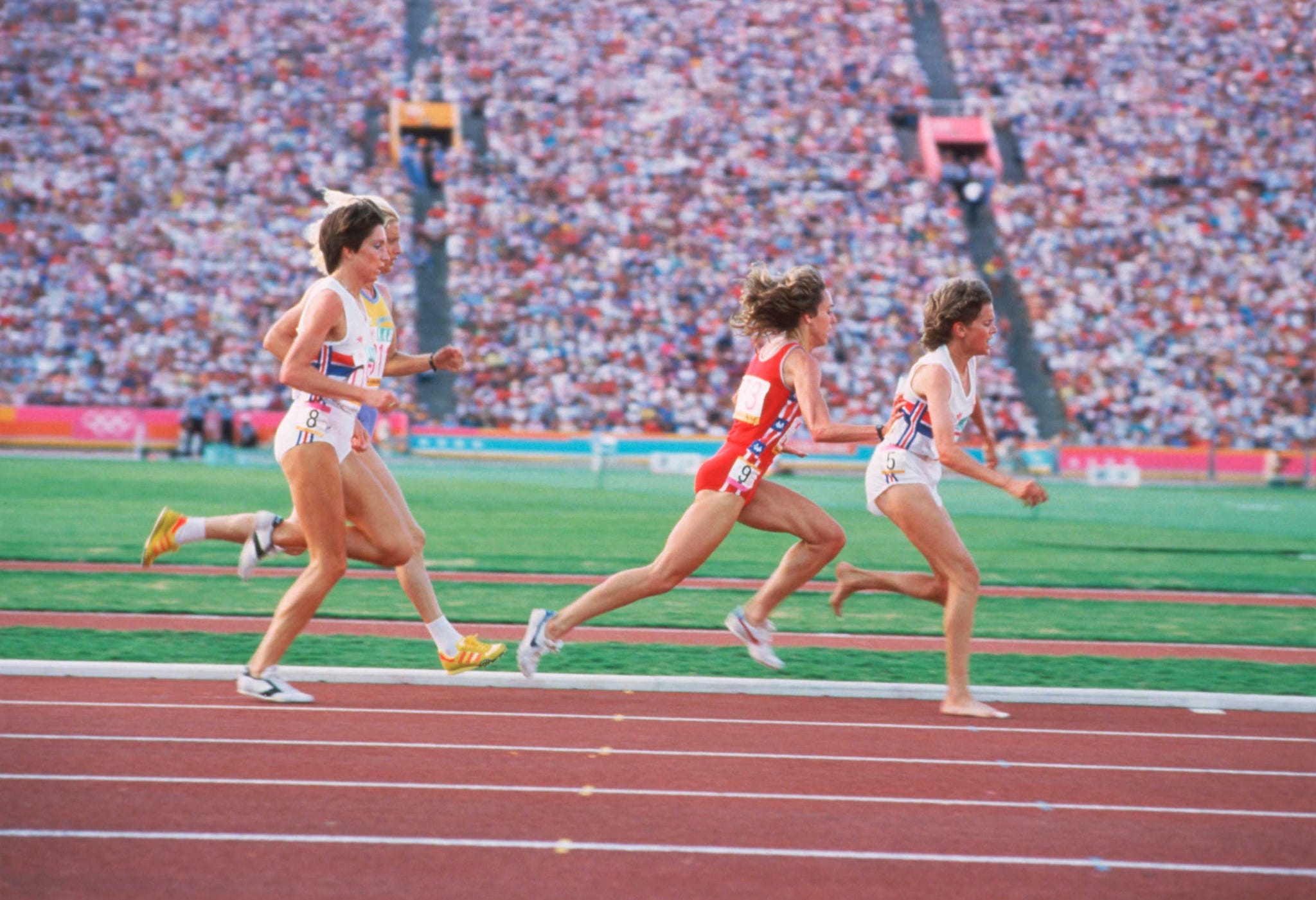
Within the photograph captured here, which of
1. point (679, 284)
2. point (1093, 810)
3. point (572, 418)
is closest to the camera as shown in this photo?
point (1093, 810)

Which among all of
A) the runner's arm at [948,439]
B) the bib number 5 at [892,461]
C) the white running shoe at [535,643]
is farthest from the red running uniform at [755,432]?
the white running shoe at [535,643]

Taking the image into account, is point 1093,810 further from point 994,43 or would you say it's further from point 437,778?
point 994,43

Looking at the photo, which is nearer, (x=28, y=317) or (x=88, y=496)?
(x=88, y=496)

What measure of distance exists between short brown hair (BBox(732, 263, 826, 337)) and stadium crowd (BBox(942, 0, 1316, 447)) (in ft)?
86.3

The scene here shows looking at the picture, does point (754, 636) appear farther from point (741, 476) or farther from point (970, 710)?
point (970, 710)

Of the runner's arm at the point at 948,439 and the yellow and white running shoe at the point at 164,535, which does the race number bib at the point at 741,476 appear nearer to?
the runner's arm at the point at 948,439

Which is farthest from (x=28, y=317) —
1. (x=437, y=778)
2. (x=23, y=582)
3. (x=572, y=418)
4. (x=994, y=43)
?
(x=437, y=778)

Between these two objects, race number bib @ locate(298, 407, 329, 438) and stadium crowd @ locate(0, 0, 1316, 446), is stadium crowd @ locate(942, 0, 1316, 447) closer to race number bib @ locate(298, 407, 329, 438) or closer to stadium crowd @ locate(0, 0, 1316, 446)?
stadium crowd @ locate(0, 0, 1316, 446)

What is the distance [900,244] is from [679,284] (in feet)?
18.6

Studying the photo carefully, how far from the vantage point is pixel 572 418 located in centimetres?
3075

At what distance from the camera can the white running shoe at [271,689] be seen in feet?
20.7

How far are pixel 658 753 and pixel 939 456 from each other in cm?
187

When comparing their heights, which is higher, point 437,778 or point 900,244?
point 900,244

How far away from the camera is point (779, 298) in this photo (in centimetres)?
668
